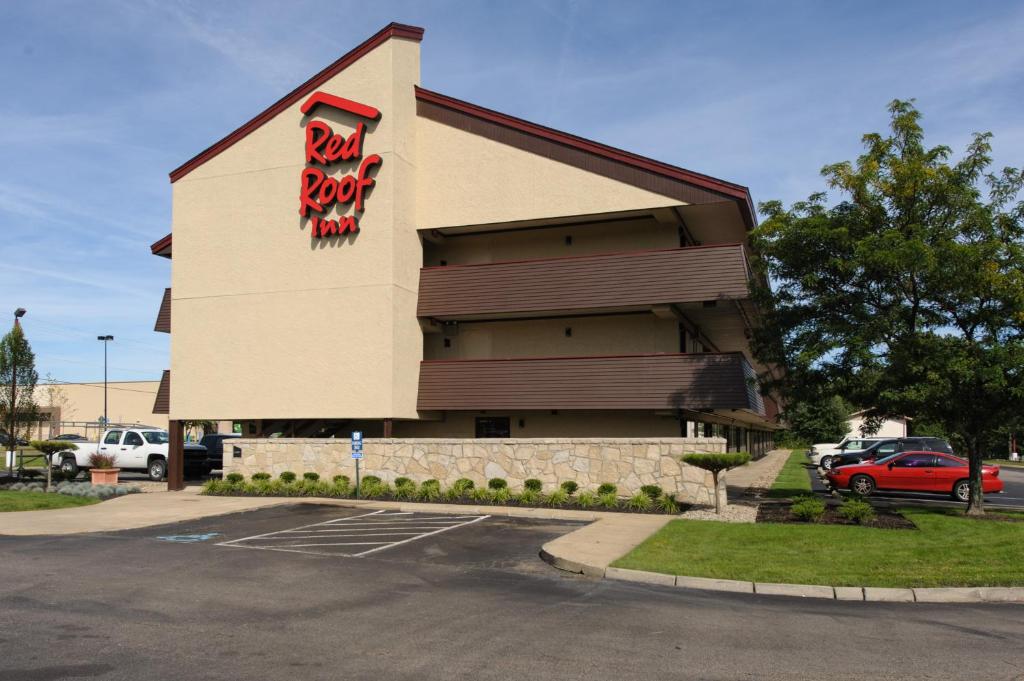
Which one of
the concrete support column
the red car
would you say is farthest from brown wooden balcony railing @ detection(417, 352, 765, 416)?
the concrete support column

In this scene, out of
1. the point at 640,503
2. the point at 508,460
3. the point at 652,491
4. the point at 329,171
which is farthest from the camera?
the point at 329,171

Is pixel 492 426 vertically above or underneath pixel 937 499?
above

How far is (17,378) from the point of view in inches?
1208

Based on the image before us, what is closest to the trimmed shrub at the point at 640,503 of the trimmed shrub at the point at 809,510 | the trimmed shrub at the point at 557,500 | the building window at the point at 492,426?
the trimmed shrub at the point at 557,500

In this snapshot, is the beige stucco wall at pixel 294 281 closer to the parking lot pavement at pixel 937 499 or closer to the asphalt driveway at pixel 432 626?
the asphalt driveway at pixel 432 626

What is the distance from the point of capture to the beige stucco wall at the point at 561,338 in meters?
27.4

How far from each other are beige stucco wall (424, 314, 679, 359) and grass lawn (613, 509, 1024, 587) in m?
10.7

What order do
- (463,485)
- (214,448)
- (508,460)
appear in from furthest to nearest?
(214,448), (508,460), (463,485)

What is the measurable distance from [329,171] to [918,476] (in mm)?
19881

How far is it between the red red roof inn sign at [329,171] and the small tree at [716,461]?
12.9 m

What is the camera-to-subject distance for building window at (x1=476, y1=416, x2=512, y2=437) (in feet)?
95.8

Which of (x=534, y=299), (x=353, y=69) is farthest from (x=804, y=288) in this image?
(x=353, y=69)

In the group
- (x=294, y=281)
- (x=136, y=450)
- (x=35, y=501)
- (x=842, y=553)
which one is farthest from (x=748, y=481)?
(x=136, y=450)

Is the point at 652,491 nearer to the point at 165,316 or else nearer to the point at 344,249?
the point at 344,249
